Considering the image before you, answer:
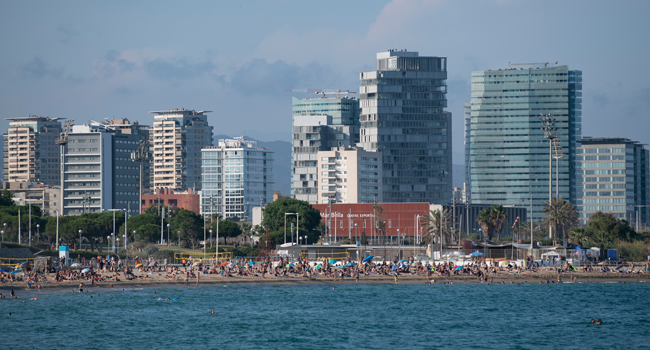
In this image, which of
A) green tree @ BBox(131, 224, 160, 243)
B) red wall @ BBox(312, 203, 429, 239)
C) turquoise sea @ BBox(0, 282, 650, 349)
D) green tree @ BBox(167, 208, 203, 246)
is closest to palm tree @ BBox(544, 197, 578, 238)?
turquoise sea @ BBox(0, 282, 650, 349)

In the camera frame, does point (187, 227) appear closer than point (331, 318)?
No

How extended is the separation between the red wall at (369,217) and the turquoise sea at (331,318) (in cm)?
7877

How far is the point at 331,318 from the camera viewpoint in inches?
2564

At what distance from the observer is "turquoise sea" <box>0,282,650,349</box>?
5378 centimetres

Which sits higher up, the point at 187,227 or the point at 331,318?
the point at 187,227

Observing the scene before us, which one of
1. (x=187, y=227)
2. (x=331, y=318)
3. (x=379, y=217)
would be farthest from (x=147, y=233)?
(x=331, y=318)

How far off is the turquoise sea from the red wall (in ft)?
258

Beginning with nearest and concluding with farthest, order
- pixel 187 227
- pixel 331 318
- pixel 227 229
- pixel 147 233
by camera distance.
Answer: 1. pixel 331 318
2. pixel 147 233
3. pixel 187 227
4. pixel 227 229

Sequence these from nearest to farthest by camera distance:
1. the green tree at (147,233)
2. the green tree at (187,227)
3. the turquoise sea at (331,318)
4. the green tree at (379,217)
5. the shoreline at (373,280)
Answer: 1. the turquoise sea at (331,318)
2. the shoreline at (373,280)
3. the green tree at (147,233)
4. the green tree at (187,227)
5. the green tree at (379,217)

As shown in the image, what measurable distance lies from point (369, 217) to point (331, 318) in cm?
10267

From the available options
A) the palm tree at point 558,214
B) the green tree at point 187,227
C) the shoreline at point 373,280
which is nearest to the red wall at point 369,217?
the green tree at point 187,227

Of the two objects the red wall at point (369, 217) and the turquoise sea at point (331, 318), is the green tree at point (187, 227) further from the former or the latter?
the turquoise sea at point (331, 318)

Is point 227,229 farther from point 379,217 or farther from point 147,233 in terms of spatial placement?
point 379,217

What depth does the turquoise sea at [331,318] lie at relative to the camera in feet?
176
